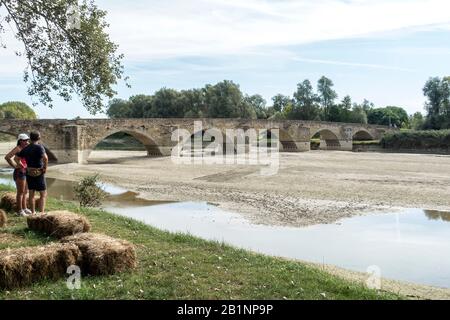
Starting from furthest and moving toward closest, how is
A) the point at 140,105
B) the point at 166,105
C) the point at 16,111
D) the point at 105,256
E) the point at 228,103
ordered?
the point at 16,111 < the point at 140,105 < the point at 166,105 < the point at 228,103 < the point at 105,256

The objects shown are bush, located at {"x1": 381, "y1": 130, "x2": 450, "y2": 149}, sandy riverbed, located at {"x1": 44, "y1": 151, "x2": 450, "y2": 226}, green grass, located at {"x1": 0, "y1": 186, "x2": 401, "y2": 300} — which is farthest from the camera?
bush, located at {"x1": 381, "y1": 130, "x2": 450, "y2": 149}

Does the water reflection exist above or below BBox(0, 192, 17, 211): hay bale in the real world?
below

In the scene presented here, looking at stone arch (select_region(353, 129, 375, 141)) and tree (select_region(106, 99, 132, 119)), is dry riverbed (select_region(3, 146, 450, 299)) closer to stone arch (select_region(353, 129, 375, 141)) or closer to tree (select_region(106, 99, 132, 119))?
stone arch (select_region(353, 129, 375, 141))

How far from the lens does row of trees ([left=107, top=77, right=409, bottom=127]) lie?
88438 millimetres

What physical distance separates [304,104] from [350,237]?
292ft

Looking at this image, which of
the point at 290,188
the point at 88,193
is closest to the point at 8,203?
the point at 88,193

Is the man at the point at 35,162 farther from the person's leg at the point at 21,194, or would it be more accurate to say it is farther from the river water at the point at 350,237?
the river water at the point at 350,237

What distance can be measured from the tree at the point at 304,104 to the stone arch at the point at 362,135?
12695mm

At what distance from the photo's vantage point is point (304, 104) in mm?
101062

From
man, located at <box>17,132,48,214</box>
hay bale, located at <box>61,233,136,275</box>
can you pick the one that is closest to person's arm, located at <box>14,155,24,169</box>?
man, located at <box>17,132,48,214</box>

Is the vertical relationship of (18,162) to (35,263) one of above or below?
above

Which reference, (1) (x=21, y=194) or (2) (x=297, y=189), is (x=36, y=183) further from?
(2) (x=297, y=189)

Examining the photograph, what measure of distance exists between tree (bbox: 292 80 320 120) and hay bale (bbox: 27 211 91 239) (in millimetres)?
93160
